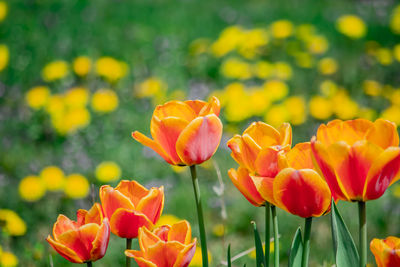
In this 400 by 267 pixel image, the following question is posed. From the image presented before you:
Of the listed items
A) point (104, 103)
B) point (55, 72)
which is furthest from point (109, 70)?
point (104, 103)

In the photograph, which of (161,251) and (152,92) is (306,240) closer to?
(161,251)

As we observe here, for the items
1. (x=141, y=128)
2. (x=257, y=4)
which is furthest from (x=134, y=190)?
(x=257, y=4)

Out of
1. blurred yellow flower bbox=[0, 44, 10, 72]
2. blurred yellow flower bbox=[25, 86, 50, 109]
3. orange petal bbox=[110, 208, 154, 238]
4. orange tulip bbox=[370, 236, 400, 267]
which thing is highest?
blurred yellow flower bbox=[0, 44, 10, 72]

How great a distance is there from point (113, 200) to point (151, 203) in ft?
0.19

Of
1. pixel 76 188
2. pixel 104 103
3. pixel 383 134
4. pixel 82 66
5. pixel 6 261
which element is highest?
pixel 82 66

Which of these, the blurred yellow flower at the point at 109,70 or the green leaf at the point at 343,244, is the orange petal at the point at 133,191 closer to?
the green leaf at the point at 343,244

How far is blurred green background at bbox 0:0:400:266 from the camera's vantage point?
220 centimetres

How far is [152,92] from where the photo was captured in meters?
2.98

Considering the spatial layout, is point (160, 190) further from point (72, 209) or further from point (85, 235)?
point (72, 209)

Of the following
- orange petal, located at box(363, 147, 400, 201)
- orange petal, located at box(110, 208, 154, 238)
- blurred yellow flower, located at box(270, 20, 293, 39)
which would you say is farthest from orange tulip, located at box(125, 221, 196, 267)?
blurred yellow flower, located at box(270, 20, 293, 39)

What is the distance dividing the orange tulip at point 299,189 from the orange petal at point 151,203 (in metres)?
0.18

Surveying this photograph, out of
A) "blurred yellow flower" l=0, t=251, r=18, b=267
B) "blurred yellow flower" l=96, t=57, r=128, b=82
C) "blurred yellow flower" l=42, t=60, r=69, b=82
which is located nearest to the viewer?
"blurred yellow flower" l=0, t=251, r=18, b=267

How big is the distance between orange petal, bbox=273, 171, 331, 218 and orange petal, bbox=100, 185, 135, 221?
0.22 metres

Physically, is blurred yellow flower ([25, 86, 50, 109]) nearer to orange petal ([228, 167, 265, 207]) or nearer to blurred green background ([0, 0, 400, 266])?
blurred green background ([0, 0, 400, 266])
